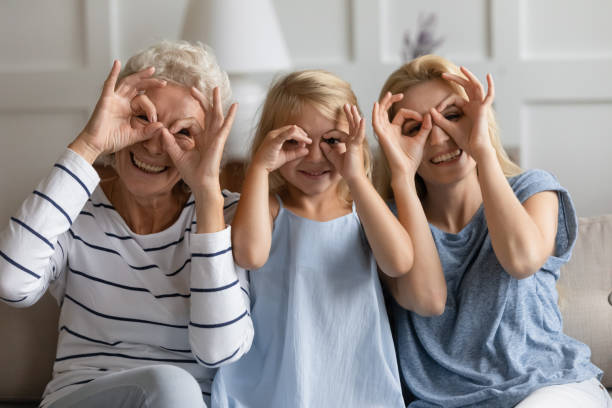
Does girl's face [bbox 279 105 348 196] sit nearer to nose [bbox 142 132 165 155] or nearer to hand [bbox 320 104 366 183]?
hand [bbox 320 104 366 183]

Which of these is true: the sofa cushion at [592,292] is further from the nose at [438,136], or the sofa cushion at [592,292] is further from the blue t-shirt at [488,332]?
the nose at [438,136]

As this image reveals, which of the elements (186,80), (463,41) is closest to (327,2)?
(463,41)

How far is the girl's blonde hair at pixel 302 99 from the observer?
1.34 m

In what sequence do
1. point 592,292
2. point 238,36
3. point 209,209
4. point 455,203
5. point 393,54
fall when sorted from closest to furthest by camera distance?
point 209,209 → point 455,203 → point 592,292 → point 238,36 → point 393,54

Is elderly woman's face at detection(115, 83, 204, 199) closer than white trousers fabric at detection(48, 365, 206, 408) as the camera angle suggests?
No

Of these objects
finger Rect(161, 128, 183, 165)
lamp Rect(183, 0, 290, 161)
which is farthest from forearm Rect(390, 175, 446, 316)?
lamp Rect(183, 0, 290, 161)

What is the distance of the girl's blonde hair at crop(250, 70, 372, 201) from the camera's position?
134cm

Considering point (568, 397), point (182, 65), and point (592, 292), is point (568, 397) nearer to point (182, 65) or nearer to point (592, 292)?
point (592, 292)

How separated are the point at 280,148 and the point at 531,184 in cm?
52

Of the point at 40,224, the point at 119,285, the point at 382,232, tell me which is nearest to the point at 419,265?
the point at 382,232

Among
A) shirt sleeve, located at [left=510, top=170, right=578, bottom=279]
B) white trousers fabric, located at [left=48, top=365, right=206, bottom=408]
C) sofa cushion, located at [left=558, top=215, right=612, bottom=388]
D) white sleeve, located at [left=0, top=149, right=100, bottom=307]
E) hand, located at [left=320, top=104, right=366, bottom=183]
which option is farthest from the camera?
sofa cushion, located at [left=558, top=215, right=612, bottom=388]

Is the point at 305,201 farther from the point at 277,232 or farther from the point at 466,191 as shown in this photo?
the point at 466,191

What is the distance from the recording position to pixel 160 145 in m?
1.31

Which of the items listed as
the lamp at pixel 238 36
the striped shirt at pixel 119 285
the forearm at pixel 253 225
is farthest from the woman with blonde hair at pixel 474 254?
the lamp at pixel 238 36
